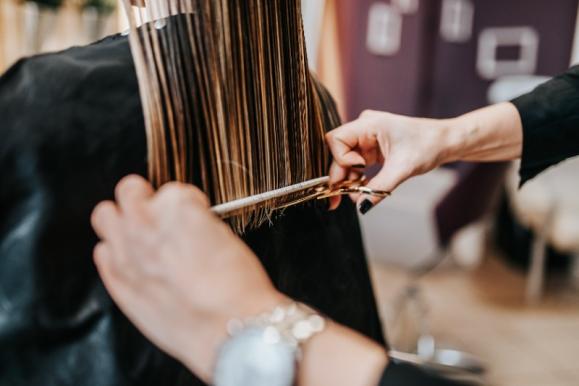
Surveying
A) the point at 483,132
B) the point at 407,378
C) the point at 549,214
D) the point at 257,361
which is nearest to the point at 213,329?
the point at 257,361

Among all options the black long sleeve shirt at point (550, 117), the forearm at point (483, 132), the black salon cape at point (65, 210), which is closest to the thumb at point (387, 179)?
the forearm at point (483, 132)

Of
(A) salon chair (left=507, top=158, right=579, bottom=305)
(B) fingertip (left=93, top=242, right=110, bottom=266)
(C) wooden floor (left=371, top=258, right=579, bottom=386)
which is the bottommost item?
(C) wooden floor (left=371, top=258, right=579, bottom=386)

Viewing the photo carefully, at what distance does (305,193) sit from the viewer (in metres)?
0.69

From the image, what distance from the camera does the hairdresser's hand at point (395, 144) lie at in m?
0.83

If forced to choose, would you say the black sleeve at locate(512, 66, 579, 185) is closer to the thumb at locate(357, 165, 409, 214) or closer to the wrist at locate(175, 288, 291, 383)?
the thumb at locate(357, 165, 409, 214)

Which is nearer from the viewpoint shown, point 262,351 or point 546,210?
point 262,351

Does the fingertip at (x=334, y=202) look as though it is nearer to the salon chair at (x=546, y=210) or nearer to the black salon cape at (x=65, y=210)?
the black salon cape at (x=65, y=210)

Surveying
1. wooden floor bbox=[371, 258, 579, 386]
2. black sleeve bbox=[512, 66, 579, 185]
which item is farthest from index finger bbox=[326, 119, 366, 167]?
wooden floor bbox=[371, 258, 579, 386]

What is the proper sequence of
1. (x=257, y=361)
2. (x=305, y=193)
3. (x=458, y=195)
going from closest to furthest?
(x=257, y=361) → (x=305, y=193) → (x=458, y=195)

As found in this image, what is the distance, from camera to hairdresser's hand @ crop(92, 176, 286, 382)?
0.42 metres

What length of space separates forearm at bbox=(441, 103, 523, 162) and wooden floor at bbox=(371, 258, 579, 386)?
1.54 m

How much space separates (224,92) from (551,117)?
1.96ft

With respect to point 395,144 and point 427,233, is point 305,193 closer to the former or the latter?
point 395,144

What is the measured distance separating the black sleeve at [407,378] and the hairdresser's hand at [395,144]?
389 mm
